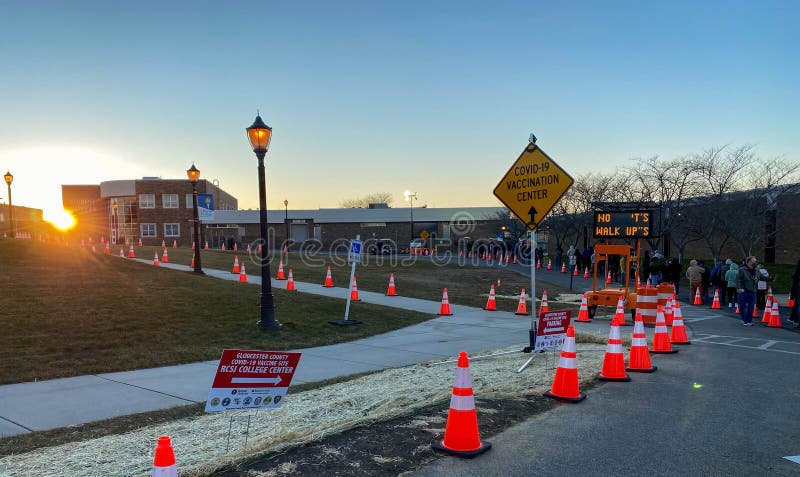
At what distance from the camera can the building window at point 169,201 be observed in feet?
222

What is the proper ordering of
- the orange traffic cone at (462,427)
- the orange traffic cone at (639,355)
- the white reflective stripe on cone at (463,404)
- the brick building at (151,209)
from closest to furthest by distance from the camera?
the orange traffic cone at (462,427), the white reflective stripe on cone at (463,404), the orange traffic cone at (639,355), the brick building at (151,209)

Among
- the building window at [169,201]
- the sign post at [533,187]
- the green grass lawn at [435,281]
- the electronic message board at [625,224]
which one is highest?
the building window at [169,201]

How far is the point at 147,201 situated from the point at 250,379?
68.2 metres

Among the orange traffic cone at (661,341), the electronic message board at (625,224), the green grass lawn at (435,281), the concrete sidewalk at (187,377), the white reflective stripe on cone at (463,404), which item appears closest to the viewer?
the white reflective stripe on cone at (463,404)

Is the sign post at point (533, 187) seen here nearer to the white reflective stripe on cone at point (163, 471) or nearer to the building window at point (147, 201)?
the white reflective stripe on cone at point (163, 471)

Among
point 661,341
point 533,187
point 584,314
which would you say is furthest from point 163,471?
point 584,314

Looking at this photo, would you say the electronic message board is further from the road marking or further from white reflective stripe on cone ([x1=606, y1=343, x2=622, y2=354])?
white reflective stripe on cone ([x1=606, y1=343, x2=622, y2=354])

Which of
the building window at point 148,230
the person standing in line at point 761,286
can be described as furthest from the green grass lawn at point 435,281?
the building window at point 148,230

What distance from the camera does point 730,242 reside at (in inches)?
1489

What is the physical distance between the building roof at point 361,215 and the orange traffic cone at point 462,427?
69.4m

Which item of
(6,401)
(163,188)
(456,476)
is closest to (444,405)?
(456,476)

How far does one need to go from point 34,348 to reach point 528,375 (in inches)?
304

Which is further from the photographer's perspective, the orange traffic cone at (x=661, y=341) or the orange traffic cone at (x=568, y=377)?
the orange traffic cone at (x=661, y=341)

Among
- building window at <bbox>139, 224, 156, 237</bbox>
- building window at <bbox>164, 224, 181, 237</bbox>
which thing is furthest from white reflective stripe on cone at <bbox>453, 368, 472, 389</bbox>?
building window at <bbox>139, 224, 156, 237</bbox>
